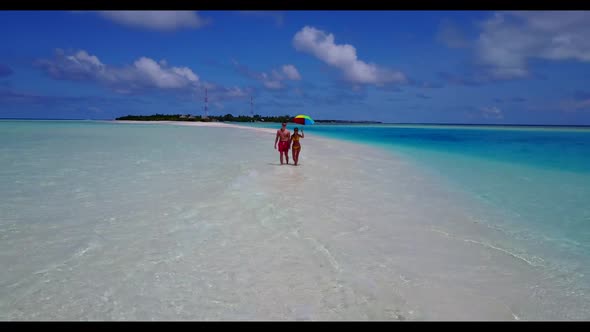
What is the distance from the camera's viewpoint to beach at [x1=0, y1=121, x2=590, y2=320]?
3.25 m

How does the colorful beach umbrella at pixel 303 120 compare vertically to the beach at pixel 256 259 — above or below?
above

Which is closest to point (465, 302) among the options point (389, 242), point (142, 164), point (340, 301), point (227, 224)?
point (340, 301)

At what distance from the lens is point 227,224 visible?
227 inches

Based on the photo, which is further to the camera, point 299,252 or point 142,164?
point 142,164

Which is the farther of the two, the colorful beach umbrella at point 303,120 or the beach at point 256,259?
the colorful beach umbrella at point 303,120

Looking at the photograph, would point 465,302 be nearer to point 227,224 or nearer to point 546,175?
point 227,224

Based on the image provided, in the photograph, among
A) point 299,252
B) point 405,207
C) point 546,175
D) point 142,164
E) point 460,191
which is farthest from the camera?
point 546,175

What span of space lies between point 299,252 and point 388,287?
4.32 ft

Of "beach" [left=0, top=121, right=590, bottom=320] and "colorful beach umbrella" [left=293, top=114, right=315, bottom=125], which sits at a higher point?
"colorful beach umbrella" [left=293, top=114, right=315, bottom=125]

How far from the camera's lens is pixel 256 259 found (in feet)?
14.2

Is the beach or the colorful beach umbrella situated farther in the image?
the colorful beach umbrella

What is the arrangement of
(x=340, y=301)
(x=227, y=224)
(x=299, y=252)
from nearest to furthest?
1. (x=340, y=301)
2. (x=299, y=252)
3. (x=227, y=224)

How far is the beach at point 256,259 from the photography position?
325 centimetres

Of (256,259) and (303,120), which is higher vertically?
(303,120)
